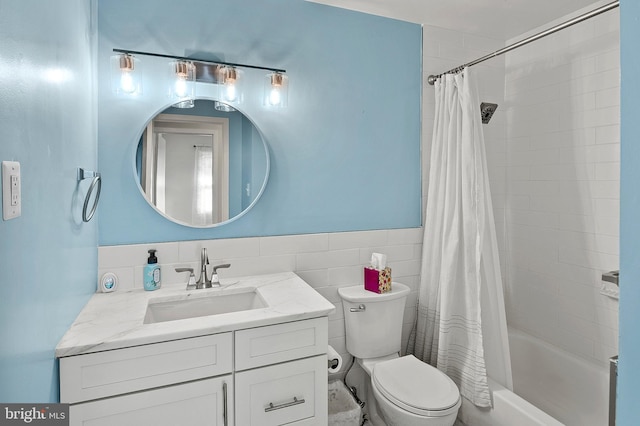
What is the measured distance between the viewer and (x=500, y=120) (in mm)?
2680

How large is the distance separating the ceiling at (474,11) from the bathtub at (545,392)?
7.00 feet

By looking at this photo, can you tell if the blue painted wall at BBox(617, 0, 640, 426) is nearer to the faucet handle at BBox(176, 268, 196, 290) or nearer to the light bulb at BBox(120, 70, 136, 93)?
the faucet handle at BBox(176, 268, 196, 290)

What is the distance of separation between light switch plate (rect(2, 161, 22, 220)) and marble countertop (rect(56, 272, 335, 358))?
0.57 metres

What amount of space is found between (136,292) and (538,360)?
250cm

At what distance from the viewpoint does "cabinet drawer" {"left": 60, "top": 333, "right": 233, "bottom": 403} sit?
119 cm

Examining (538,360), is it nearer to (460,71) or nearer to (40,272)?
(460,71)

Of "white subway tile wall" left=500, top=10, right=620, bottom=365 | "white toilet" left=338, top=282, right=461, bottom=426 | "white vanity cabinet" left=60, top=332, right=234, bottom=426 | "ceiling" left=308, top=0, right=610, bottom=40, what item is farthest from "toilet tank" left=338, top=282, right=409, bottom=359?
"ceiling" left=308, top=0, right=610, bottom=40

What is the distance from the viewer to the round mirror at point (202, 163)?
5.97ft

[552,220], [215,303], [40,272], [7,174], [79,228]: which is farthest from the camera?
[552,220]

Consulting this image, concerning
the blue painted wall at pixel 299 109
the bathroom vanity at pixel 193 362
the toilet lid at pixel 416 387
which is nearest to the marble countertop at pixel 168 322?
the bathroom vanity at pixel 193 362

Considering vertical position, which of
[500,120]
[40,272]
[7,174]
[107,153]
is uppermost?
[500,120]

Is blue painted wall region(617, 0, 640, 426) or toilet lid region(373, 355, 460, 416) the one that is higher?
blue painted wall region(617, 0, 640, 426)

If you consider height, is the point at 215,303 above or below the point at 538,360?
above

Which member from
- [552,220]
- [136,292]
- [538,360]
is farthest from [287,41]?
[538,360]
